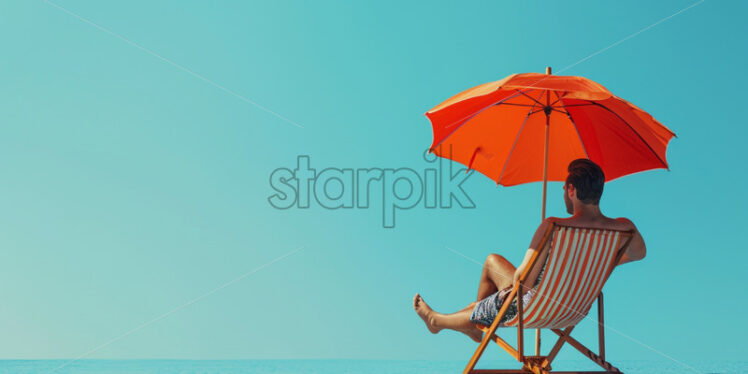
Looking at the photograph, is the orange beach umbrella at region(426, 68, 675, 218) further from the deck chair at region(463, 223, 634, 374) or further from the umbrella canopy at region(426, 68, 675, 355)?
the deck chair at region(463, 223, 634, 374)

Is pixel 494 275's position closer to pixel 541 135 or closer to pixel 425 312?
pixel 425 312

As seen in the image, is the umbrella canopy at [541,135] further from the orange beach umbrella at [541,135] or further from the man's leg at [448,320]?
the man's leg at [448,320]

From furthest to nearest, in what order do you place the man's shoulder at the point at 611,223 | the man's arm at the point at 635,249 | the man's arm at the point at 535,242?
1. the man's arm at the point at 635,249
2. the man's shoulder at the point at 611,223
3. the man's arm at the point at 535,242

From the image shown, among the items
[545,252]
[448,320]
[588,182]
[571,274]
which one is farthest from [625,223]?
[448,320]

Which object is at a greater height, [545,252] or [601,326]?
[545,252]

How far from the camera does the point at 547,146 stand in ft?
16.8

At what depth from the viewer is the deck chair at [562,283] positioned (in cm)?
367

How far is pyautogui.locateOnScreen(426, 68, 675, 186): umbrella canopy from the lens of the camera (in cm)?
478

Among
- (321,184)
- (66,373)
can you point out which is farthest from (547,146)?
(66,373)

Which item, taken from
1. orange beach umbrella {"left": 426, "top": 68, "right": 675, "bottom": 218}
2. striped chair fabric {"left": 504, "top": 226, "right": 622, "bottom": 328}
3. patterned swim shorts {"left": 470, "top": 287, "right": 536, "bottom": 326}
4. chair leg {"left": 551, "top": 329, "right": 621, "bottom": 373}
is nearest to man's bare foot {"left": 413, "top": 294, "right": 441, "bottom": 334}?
patterned swim shorts {"left": 470, "top": 287, "right": 536, "bottom": 326}

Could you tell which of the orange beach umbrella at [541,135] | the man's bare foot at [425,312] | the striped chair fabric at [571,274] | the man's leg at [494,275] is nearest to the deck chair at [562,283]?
the striped chair fabric at [571,274]

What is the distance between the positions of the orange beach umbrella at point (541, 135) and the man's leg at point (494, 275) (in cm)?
113

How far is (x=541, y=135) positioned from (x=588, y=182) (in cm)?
179

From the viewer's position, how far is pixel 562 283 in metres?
3.78
